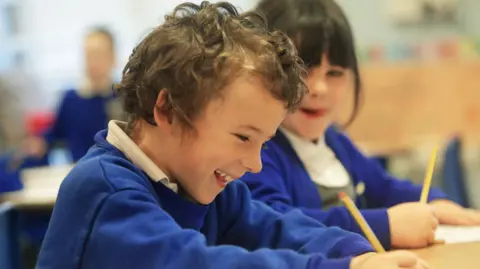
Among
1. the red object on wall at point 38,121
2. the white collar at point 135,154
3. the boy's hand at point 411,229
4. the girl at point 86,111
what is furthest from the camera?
the red object on wall at point 38,121

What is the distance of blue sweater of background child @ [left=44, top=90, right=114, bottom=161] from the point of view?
2.85 m

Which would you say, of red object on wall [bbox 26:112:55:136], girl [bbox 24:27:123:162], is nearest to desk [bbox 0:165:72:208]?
girl [bbox 24:27:123:162]

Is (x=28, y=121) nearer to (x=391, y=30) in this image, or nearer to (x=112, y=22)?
(x=112, y=22)

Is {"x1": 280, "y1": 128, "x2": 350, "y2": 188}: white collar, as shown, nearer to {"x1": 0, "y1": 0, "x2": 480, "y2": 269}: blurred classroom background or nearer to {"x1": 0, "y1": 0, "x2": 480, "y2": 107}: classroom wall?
{"x1": 0, "y1": 0, "x2": 480, "y2": 269}: blurred classroom background

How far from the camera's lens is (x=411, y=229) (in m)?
0.88

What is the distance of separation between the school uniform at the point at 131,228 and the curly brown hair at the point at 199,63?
6cm

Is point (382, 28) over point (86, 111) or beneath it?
over

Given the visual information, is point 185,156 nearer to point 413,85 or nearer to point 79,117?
point 79,117

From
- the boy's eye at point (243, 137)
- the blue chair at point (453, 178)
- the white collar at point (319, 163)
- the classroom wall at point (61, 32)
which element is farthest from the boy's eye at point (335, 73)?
the classroom wall at point (61, 32)

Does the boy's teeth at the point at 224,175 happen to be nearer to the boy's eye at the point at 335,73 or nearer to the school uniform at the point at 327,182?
the school uniform at the point at 327,182

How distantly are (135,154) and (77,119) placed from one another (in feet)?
7.28

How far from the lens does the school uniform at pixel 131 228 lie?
0.61 metres

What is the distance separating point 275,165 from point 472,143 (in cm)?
254

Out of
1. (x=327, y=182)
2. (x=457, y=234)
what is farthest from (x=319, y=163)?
(x=457, y=234)
